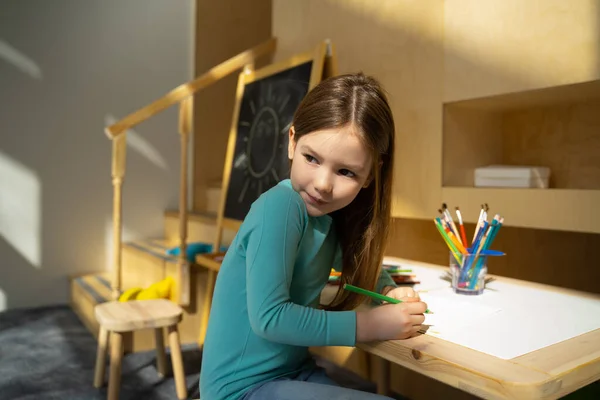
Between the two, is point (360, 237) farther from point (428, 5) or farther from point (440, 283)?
point (428, 5)

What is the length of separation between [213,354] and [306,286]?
230mm

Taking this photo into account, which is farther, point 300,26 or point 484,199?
point 300,26

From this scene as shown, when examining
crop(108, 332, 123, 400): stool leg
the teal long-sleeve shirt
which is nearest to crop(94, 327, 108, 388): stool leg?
crop(108, 332, 123, 400): stool leg

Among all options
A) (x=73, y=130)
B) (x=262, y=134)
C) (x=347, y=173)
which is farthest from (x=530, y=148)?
(x=73, y=130)

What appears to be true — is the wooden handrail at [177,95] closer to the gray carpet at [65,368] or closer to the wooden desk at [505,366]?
the gray carpet at [65,368]

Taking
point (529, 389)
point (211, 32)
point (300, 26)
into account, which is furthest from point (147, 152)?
point (529, 389)

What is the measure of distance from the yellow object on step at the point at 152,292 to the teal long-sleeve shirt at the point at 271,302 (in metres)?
1.59

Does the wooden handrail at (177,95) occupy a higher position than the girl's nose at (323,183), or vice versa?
the wooden handrail at (177,95)

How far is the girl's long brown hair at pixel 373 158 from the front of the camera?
0.97 m

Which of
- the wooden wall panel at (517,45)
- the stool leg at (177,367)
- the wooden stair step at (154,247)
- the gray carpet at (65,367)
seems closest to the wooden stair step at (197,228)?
the wooden stair step at (154,247)

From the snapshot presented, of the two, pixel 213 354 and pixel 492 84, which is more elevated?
pixel 492 84

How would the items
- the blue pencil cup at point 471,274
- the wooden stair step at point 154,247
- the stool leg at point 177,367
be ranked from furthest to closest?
the wooden stair step at point 154,247
the stool leg at point 177,367
the blue pencil cup at point 471,274

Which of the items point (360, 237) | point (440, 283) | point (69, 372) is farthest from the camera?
point (69, 372)

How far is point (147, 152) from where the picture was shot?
3.61m
